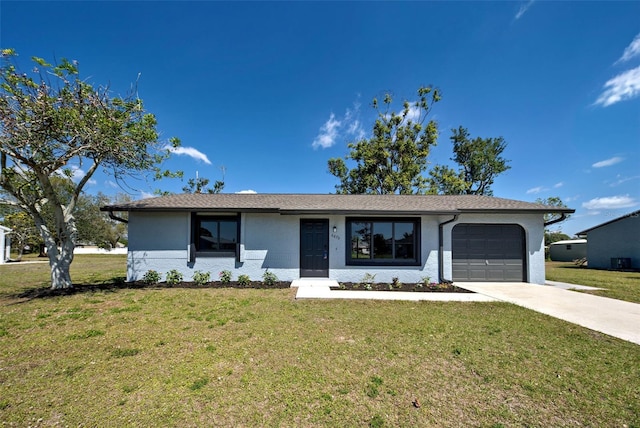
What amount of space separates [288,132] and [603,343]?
19.7 meters

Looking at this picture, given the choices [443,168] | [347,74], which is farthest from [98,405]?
[443,168]

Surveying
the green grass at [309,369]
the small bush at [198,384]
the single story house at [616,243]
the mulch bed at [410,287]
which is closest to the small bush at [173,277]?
the green grass at [309,369]

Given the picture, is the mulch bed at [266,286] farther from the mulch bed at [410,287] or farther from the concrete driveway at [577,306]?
the concrete driveway at [577,306]

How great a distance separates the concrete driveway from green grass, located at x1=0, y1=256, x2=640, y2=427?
67cm

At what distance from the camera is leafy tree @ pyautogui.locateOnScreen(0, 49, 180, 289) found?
260 inches

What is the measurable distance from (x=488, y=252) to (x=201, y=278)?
10897mm

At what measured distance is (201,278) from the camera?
30.0 ft

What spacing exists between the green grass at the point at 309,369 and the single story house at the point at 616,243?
20.1 meters

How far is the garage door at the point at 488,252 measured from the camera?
997 centimetres

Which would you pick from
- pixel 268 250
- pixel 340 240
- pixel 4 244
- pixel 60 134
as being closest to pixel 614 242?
pixel 340 240

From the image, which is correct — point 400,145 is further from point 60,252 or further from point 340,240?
point 60,252

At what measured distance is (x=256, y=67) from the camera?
1366 centimetres

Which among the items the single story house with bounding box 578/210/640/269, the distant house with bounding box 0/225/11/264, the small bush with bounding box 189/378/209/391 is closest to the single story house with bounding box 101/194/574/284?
the small bush with bounding box 189/378/209/391

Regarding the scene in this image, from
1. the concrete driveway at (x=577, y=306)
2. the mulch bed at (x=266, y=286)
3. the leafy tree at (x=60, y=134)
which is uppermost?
the leafy tree at (x=60, y=134)
